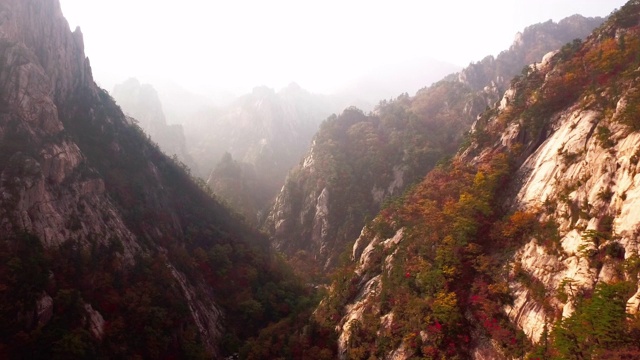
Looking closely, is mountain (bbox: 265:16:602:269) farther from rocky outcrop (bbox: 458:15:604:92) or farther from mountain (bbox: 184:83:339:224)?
mountain (bbox: 184:83:339:224)

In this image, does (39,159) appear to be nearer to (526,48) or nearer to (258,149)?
(258,149)

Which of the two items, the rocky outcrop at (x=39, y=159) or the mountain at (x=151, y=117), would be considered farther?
the mountain at (x=151, y=117)

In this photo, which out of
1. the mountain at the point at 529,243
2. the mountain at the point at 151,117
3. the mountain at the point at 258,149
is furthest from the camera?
the mountain at the point at 151,117

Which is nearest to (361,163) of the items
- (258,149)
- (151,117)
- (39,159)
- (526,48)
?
(39,159)

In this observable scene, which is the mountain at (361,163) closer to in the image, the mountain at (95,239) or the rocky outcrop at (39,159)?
the mountain at (95,239)

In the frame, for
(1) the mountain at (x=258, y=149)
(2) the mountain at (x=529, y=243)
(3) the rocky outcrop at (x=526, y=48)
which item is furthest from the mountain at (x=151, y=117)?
(2) the mountain at (x=529, y=243)

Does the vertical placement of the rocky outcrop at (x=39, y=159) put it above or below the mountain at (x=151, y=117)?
below
